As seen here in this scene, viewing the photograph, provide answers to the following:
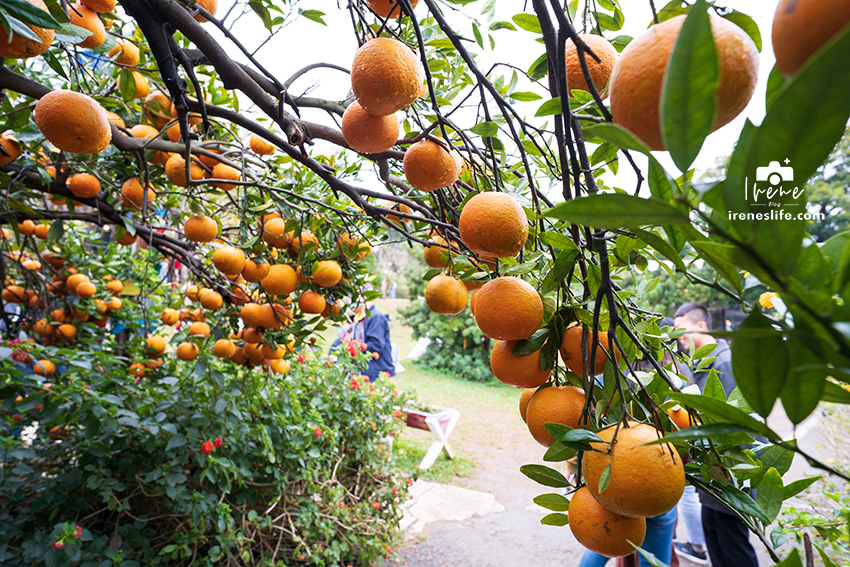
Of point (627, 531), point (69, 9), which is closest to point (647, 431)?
point (627, 531)

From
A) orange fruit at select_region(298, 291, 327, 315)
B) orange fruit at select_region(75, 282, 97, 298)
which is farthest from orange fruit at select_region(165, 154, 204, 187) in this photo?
orange fruit at select_region(75, 282, 97, 298)

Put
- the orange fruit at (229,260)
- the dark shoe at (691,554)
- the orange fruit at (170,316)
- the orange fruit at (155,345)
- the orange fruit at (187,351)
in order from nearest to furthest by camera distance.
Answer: the orange fruit at (229,260) < the orange fruit at (187,351) < the orange fruit at (155,345) < the orange fruit at (170,316) < the dark shoe at (691,554)

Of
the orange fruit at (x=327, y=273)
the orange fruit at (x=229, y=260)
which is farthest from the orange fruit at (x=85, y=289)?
the orange fruit at (x=327, y=273)

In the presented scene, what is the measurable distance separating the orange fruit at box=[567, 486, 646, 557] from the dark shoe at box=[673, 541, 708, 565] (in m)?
3.71

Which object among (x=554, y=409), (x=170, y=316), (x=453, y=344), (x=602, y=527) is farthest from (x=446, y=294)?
(x=453, y=344)

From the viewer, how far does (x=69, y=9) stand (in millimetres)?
851

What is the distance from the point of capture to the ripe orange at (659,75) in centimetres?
30

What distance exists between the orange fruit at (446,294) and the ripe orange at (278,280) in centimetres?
62

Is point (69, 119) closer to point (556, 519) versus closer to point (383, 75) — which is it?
point (383, 75)

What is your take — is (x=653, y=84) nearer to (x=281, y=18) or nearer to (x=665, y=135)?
(x=665, y=135)

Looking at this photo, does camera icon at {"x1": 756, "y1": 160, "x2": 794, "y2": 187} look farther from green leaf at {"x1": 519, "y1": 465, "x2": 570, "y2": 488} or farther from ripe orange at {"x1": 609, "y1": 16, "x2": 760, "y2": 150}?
green leaf at {"x1": 519, "y1": 465, "x2": 570, "y2": 488}

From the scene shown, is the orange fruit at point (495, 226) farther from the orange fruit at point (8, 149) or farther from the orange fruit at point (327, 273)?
the orange fruit at point (8, 149)

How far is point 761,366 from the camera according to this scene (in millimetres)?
274

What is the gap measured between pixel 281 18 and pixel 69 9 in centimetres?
46
